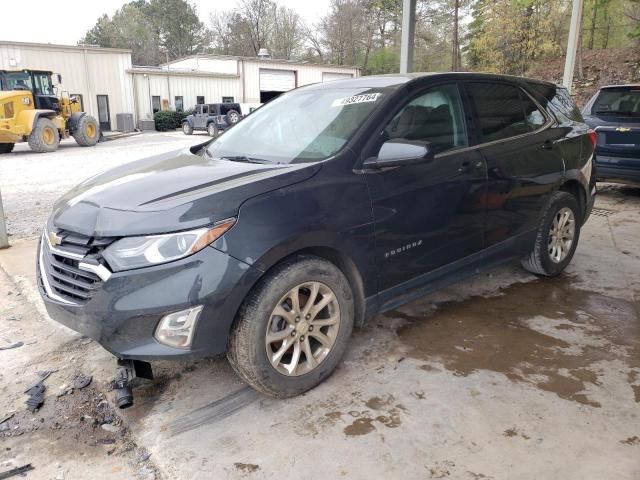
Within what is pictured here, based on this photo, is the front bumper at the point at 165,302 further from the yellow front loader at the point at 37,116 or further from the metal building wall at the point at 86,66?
the metal building wall at the point at 86,66

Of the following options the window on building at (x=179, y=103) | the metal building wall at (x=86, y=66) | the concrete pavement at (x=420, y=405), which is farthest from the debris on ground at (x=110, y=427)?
the window on building at (x=179, y=103)

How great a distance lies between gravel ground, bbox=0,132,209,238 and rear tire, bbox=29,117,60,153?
1.04 ft

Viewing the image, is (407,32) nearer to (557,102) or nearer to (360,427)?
(557,102)

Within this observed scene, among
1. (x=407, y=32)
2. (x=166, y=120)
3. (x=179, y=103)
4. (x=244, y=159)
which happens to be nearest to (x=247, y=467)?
(x=244, y=159)

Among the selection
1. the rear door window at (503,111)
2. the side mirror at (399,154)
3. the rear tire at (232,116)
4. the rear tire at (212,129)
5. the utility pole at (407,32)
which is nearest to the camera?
the side mirror at (399,154)

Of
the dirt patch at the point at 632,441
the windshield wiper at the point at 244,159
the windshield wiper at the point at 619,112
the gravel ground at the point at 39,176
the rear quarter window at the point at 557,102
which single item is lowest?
the gravel ground at the point at 39,176

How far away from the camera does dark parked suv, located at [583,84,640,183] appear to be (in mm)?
7184

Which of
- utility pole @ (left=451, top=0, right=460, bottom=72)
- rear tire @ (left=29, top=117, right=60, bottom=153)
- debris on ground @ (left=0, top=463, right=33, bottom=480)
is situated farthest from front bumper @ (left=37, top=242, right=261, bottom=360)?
utility pole @ (left=451, top=0, right=460, bottom=72)

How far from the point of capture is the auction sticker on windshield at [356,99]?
126 inches

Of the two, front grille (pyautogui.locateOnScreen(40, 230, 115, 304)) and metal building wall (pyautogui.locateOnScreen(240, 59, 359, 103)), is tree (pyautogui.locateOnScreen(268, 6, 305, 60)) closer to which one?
metal building wall (pyautogui.locateOnScreen(240, 59, 359, 103))

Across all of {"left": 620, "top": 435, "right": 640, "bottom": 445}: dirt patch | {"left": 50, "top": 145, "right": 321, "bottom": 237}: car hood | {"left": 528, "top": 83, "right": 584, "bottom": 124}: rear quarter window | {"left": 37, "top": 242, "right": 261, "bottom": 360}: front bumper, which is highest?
{"left": 528, "top": 83, "right": 584, "bottom": 124}: rear quarter window

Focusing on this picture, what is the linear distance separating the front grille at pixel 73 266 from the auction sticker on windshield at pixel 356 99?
165 cm

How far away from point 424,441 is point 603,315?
215 cm

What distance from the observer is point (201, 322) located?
236 centimetres
